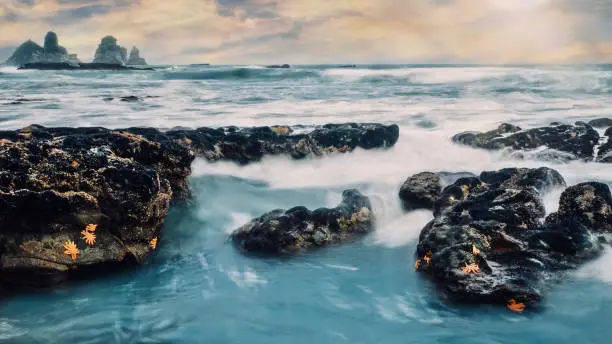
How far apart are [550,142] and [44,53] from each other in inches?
5970

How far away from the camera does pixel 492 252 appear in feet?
18.2

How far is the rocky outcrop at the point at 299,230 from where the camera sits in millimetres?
6363

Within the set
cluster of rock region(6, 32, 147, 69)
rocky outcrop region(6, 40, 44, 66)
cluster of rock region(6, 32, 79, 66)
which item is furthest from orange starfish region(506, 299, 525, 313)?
rocky outcrop region(6, 40, 44, 66)

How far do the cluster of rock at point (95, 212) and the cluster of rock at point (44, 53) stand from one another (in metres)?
139

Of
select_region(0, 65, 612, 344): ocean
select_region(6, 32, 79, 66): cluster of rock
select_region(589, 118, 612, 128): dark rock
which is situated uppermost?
select_region(6, 32, 79, 66): cluster of rock

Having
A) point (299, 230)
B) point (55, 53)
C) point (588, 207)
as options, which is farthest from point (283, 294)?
point (55, 53)

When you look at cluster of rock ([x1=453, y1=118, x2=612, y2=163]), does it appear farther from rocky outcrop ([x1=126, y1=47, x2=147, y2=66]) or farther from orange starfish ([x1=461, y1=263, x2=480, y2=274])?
rocky outcrop ([x1=126, y1=47, x2=147, y2=66])

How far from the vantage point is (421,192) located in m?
7.82

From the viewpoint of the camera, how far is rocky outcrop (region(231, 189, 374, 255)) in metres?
6.36

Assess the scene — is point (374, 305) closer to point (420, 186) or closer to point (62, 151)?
point (420, 186)

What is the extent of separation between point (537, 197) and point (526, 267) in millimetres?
1491

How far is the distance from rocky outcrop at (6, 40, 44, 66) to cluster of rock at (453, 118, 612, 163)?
15117 centimetres

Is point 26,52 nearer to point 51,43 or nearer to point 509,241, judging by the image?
point 51,43

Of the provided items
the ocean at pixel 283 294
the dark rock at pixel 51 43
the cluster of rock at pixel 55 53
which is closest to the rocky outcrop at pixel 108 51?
the cluster of rock at pixel 55 53
